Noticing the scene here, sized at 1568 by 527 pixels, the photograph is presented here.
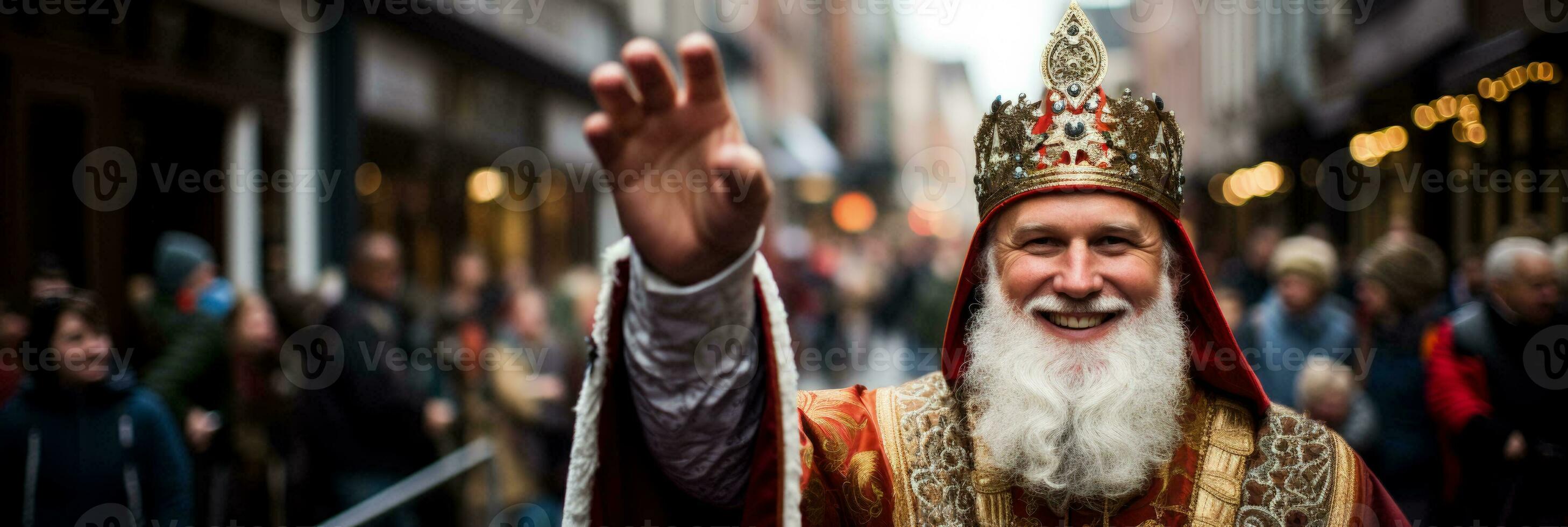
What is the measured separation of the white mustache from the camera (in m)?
2.13

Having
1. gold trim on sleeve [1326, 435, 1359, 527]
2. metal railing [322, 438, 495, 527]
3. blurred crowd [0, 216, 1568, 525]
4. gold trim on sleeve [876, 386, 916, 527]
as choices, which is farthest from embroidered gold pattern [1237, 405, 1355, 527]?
metal railing [322, 438, 495, 527]

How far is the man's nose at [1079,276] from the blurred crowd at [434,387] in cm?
223

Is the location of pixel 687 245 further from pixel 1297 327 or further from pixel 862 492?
pixel 1297 327

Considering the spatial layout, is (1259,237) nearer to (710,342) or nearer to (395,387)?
(395,387)

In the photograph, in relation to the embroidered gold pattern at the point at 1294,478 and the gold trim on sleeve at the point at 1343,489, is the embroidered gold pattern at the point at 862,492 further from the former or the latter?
the gold trim on sleeve at the point at 1343,489

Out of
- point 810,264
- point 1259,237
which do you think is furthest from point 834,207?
point 1259,237

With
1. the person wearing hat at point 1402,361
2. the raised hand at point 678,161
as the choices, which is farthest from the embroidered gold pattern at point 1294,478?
the person wearing hat at point 1402,361

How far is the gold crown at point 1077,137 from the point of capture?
2207mm

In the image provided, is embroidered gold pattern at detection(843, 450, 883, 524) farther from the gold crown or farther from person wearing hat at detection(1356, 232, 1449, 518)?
person wearing hat at detection(1356, 232, 1449, 518)

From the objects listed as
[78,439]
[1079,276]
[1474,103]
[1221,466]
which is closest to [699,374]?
[1079,276]

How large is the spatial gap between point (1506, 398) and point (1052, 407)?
286cm

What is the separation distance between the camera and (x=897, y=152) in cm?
6488

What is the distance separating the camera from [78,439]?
12.7 ft

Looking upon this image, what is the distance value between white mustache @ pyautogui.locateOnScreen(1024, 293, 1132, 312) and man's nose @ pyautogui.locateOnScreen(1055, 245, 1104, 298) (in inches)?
0.5
